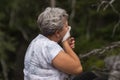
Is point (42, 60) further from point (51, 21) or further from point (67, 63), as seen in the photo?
point (51, 21)

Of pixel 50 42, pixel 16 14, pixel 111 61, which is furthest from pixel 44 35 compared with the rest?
pixel 16 14

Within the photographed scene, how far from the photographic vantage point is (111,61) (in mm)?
5156

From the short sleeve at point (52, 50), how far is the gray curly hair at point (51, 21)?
91mm

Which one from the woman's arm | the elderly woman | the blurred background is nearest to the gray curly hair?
the elderly woman

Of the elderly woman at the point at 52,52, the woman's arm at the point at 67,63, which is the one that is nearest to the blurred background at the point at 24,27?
the elderly woman at the point at 52,52

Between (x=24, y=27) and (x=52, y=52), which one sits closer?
(x=52, y=52)

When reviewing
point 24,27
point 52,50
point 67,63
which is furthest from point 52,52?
point 24,27

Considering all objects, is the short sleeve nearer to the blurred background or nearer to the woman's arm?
the woman's arm

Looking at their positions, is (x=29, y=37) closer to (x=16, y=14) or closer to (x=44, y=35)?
(x=16, y=14)

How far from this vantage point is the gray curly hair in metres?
5.09

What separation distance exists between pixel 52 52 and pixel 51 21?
0.23m

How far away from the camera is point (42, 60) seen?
5.14 meters

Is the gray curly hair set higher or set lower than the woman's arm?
higher

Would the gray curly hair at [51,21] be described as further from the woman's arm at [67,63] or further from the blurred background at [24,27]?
the blurred background at [24,27]
